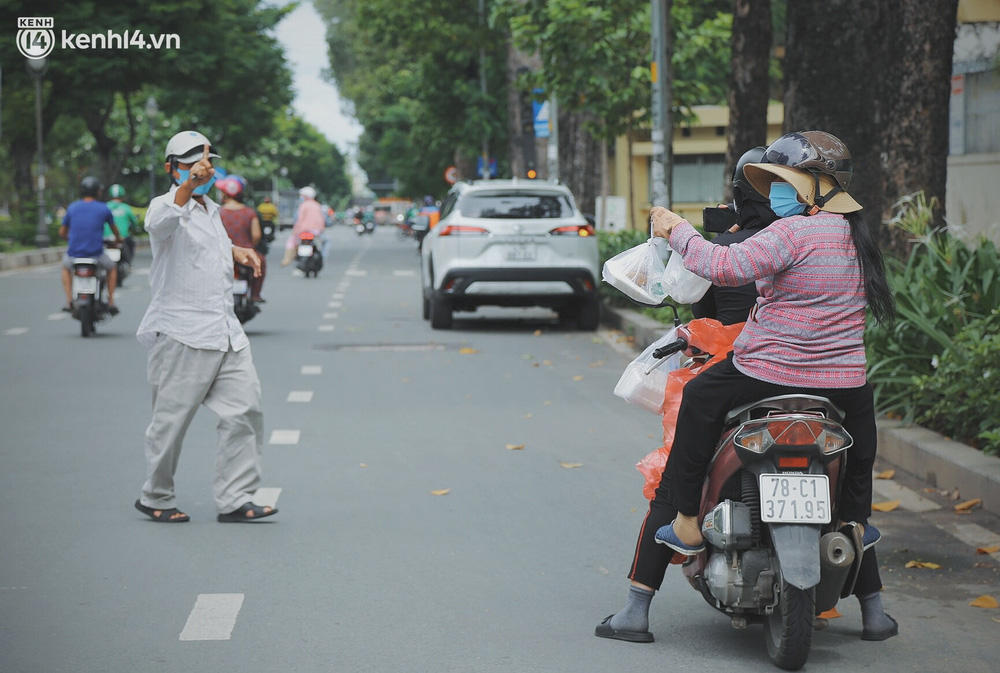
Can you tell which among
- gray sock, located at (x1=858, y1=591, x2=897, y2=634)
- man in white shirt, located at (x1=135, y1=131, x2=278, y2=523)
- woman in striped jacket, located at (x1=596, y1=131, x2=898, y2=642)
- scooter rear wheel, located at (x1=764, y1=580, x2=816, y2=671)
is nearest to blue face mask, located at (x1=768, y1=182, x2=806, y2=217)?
woman in striped jacket, located at (x1=596, y1=131, x2=898, y2=642)

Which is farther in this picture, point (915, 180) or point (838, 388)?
point (915, 180)

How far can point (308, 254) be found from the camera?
28.9m

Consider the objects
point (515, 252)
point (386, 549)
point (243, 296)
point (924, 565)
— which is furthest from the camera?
point (515, 252)

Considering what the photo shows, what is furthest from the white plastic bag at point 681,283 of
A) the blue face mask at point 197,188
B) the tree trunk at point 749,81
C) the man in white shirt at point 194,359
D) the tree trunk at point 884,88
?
the tree trunk at point 749,81

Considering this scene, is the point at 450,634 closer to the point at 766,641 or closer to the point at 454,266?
the point at 766,641

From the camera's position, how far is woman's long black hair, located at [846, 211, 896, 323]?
15.2 feet

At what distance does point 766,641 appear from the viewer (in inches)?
192

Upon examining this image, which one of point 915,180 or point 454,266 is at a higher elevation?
point 915,180

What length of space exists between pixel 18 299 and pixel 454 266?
8.72m

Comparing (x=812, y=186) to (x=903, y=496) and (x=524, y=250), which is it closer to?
(x=903, y=496)

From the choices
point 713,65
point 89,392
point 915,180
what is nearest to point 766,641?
point 915,180

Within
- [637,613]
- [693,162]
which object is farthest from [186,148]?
[693,162]

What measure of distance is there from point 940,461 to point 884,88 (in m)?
3.97

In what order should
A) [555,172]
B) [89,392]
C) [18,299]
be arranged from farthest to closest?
[555,172] → [18,299] → [89,392]
